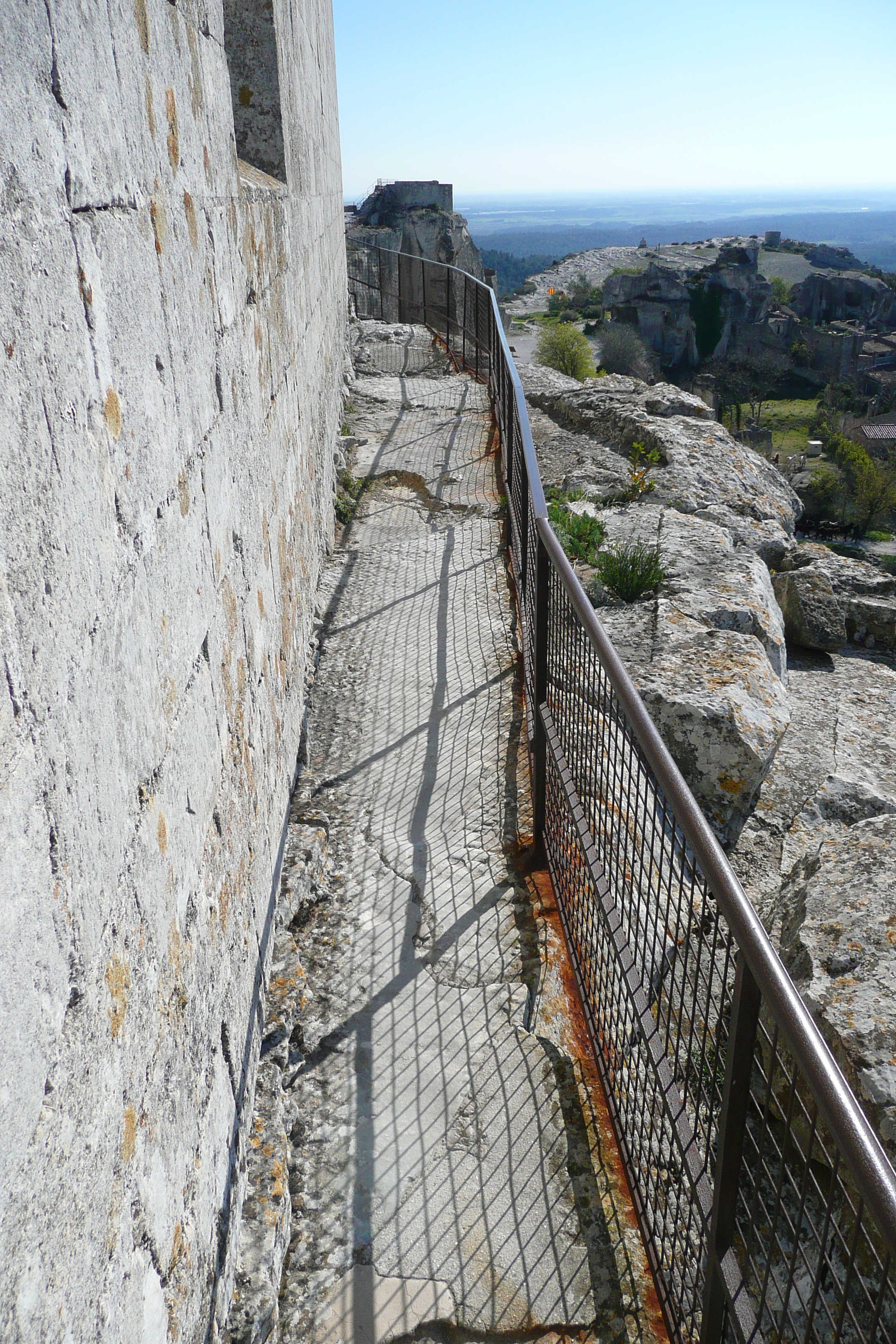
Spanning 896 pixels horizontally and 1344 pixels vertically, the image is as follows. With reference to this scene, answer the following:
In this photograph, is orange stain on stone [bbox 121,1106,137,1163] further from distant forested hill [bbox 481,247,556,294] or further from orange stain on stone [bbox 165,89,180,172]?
distant forested hill [bbox 481,247,556,294]

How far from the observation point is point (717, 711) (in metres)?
3.90

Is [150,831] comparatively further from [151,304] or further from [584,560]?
[584,560]

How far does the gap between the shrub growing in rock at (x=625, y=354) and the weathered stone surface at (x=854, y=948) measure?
5751 cm

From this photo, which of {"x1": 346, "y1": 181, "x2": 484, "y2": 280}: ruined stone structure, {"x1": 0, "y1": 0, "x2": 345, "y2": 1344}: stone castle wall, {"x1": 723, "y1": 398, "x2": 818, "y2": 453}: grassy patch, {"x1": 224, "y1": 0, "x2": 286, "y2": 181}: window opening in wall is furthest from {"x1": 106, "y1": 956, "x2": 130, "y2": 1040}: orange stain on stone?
{"x1": 723, "y1": 398, "x2": 818, "y2": 453}: grassy patch

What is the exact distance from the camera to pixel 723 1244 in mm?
1587

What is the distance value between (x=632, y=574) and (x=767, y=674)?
105 cm

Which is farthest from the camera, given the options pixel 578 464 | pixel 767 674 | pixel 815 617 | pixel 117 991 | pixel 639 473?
pixel 578 464

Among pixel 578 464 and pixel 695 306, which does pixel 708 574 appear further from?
pixel 695 306

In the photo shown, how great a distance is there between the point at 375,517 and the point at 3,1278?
5.63 meters

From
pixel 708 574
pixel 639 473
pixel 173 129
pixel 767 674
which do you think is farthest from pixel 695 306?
pixel 173 129

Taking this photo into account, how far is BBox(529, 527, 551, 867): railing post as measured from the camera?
311 centimetres

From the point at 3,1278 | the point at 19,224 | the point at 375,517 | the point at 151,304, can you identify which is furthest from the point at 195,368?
the point at 375,517

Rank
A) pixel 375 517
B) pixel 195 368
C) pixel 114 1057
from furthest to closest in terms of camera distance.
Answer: pixel 375 517 < pixel 195 368 < pixel 114 1057

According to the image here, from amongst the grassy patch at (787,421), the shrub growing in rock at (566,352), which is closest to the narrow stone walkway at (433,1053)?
the shrub growing in rock at (566,352)
